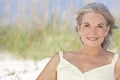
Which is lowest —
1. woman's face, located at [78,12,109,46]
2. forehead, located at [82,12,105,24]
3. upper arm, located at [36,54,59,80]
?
upper arm, located at [36,54,59,80]

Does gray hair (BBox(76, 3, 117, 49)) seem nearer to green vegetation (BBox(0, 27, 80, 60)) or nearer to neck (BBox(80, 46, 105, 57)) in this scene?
neck (BBox(80, 46, 105, 57))

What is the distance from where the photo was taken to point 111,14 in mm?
1939

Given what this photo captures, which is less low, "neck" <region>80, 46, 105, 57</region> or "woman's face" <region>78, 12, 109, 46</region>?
"woman's face" <region>78, 12, 109, 46</region>

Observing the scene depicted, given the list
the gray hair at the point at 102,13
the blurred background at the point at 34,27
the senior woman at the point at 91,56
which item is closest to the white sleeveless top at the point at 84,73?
the senior woman at the point at 91,56

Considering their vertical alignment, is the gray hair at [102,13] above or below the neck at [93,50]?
above

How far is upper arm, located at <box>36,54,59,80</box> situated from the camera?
6.38ft

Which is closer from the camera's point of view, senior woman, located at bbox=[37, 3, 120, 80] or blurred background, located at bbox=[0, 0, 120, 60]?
senior woman, located at bbox=[37, 3, 120, 80]

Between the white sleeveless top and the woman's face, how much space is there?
153mm

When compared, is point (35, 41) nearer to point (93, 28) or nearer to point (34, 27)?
point (34, 27)

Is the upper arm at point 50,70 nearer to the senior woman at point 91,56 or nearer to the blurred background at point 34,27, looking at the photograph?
the senior woman at point 91,56

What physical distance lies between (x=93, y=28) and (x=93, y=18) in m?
0.06

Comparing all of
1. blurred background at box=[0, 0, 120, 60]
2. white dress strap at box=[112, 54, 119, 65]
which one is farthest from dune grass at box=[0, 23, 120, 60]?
white dress strap at box=[112, 54, 119, 65]

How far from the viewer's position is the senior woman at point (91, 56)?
1.87 m

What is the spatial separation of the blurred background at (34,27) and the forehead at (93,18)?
228mm
